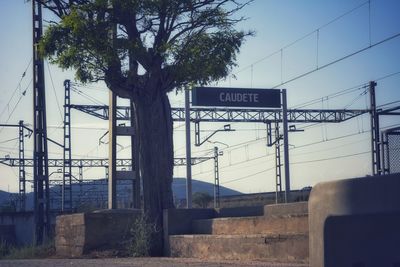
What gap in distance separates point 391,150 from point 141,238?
573 centimetres

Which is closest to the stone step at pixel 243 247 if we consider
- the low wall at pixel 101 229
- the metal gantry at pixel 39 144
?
the low wall at pixel 101 229

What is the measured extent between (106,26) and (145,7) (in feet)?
3.38

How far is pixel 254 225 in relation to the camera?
13.1 metres

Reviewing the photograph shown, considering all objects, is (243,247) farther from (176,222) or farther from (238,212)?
(238,212)

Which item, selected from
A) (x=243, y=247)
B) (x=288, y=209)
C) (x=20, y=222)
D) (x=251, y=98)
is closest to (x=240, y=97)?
(x=251, y=98)

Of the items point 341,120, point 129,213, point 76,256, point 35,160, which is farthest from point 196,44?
point 341,120

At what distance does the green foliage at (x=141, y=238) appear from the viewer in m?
15.6

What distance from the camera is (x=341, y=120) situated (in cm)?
5256

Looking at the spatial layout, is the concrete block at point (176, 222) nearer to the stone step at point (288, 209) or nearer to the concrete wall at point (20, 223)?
the stone step at point (288, 209)

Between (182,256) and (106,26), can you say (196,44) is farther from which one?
(182,256)

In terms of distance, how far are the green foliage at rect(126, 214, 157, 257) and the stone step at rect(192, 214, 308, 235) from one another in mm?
1018

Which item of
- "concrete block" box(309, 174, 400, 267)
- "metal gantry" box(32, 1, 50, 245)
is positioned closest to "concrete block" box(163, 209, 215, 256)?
"concrete block" box(309, 174, 400, 267)

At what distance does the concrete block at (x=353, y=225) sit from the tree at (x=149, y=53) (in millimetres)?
9510

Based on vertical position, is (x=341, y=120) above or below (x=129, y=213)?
above
